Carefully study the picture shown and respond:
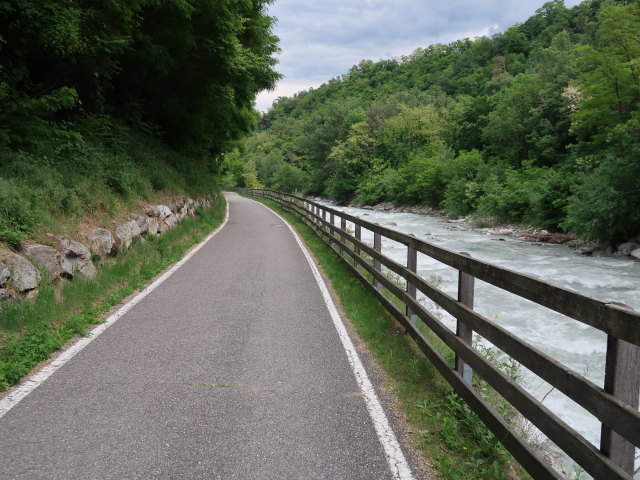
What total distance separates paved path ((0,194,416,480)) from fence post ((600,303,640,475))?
4.66ft

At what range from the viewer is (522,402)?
9.05 ft

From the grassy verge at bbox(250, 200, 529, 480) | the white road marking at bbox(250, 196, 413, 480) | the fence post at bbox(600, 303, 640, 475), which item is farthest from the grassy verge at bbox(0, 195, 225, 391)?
the fence post at bbox(600, 303, 640, 475)

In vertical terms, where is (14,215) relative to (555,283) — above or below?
above

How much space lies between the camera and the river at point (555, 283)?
6062 mm

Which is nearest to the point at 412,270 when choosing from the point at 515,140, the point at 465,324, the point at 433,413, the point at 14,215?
the point at 465,324

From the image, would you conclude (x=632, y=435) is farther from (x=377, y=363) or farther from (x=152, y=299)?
(x=152, y=299)

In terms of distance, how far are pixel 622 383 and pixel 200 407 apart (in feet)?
9.92

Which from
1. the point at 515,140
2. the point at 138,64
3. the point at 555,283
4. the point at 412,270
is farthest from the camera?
the point at 515,140

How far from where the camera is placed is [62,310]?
19.2ft

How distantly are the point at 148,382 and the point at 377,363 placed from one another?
2.36 meters

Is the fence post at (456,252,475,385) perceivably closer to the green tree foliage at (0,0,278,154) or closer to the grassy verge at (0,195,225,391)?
the grassy verge at (0,195,225,391)

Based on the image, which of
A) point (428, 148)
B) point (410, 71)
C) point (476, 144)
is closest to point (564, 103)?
point (476, 144)

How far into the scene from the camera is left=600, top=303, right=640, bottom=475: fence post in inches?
79.0

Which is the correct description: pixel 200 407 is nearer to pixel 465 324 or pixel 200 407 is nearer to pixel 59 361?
pixel 59 361
